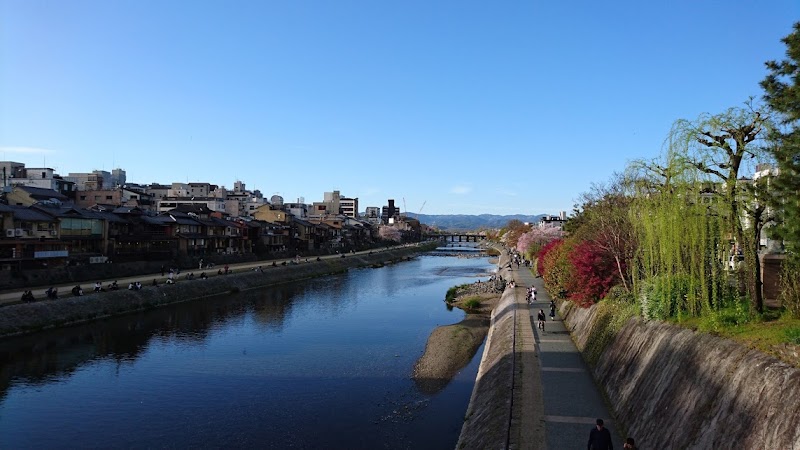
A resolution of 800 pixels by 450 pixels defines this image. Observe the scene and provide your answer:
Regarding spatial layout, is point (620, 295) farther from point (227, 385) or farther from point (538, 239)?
point (538, 239)

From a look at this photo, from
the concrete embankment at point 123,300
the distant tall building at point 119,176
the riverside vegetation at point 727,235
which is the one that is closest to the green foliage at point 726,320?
the riverside vegetation at point 727,235

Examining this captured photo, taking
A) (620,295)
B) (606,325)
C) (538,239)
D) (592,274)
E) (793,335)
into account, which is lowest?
(606,325)

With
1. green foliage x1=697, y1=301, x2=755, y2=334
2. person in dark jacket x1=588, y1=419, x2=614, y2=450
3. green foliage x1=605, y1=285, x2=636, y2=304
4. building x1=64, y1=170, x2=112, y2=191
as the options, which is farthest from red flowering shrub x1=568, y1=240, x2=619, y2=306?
building x1=64, y1=170, x2=112, y2=191

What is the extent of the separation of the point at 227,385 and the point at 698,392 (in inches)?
751

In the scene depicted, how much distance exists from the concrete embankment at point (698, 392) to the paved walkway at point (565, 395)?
56cm

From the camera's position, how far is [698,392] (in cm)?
1045

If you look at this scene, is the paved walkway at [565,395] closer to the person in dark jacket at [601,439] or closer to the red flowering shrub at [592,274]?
the person in dark jacket at [601,439]

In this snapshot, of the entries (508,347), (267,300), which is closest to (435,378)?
(508,347)

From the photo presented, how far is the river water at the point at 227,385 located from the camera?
1753cm

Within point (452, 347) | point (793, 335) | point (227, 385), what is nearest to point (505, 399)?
point (793, 335)

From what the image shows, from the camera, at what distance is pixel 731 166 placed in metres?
14.0

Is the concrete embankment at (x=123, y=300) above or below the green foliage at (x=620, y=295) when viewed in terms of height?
below

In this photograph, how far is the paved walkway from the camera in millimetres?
13031

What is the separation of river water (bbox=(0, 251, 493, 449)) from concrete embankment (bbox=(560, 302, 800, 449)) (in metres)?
6.36
